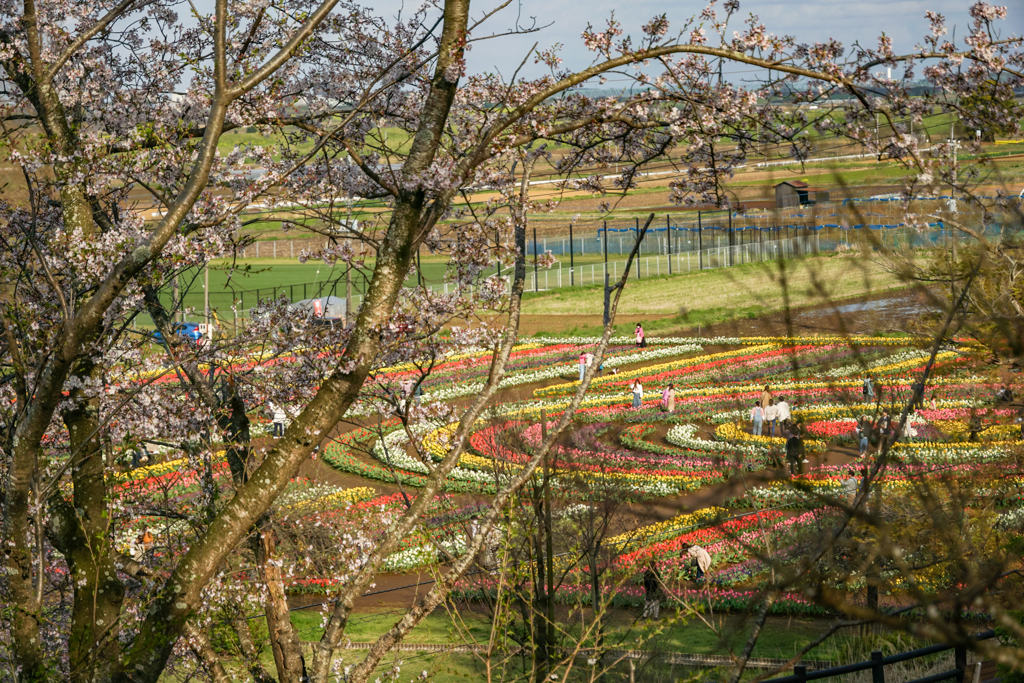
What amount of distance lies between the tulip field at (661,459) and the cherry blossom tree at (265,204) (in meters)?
0.83

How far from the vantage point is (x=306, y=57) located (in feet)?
22.6

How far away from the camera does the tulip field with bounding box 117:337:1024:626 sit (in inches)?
259

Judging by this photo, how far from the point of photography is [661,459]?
21.2 metres

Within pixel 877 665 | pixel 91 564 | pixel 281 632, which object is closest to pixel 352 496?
pixel 91 564

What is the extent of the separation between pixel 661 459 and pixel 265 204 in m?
16.7

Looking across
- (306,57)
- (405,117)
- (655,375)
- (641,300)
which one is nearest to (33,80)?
(306,57)

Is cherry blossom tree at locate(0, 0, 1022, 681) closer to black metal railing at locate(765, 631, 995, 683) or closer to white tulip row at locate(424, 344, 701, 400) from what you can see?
black metal railing at locate(765, 631, 995, 683)

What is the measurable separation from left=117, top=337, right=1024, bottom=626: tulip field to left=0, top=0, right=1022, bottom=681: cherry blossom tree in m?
0.83

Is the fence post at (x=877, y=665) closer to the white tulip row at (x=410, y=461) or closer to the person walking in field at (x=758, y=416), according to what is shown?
the white tulip row at (x=410, y=461)

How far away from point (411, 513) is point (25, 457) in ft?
6.49

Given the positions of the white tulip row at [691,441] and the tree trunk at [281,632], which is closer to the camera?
the tree trunk at [281,632]

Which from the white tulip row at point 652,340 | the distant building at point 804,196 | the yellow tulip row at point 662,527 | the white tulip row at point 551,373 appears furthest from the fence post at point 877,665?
the white tulip row at point 652,340

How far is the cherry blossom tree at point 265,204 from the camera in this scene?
4395 millimetres

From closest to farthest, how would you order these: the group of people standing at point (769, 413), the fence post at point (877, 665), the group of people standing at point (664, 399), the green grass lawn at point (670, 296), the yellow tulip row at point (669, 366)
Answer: the fence post at point (877, 665)
the group of people standing at point (769, 413)
the group of people standing at point (664, 399)
the yellow tulip row at point (669, 366)
the green grass lawn at point (670, 296)
